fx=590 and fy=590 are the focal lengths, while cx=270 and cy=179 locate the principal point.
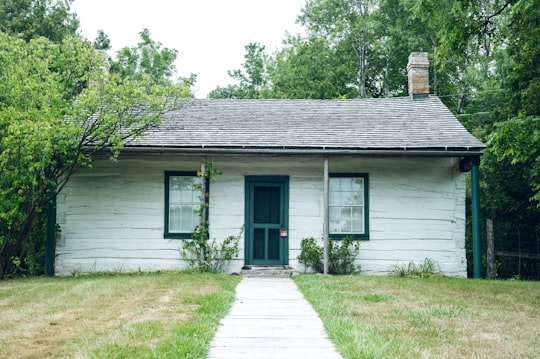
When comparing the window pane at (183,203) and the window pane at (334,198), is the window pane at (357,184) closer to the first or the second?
the window pane at (334,198)

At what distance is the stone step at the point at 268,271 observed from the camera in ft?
42.8

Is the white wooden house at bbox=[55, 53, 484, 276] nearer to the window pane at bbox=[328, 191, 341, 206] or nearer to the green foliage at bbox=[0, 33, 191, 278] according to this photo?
the window pane at bbox=[328, 191, 341, 206]

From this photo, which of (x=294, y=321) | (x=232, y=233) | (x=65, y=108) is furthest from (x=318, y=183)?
(x=294, y=321)

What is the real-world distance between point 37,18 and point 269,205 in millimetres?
21293

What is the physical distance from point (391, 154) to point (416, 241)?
2284 millimetres

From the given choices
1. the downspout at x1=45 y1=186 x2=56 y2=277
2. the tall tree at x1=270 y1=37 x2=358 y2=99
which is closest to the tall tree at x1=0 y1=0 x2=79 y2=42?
the tall tree at x1=270 y1=37 x2=358 y2=99

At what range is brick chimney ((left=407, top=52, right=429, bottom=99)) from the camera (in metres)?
16.8

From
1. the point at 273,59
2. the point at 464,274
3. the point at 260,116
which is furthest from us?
the point at 273,59

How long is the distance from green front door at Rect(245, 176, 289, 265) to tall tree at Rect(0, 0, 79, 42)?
18.9 m

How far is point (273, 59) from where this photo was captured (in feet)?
135

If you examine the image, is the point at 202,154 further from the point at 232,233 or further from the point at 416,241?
the point at 416,241

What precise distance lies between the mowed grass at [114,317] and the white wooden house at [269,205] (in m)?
2.65

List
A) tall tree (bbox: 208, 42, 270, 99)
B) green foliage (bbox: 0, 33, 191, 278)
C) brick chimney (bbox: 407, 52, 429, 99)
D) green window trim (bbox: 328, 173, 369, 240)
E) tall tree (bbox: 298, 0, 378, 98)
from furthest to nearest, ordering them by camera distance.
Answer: tall tree (bbox: 208, 42, 270, 99), tall tree (bbox: 298, 0, 378, 98), brick chimney (bbox: 407, 52, 429, 99), green window trim (bbox: 328, 173, 369, 240), green foliage (bbox: 0, 33, 191, 278)

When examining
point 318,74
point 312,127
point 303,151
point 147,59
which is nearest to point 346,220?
point 303,151
